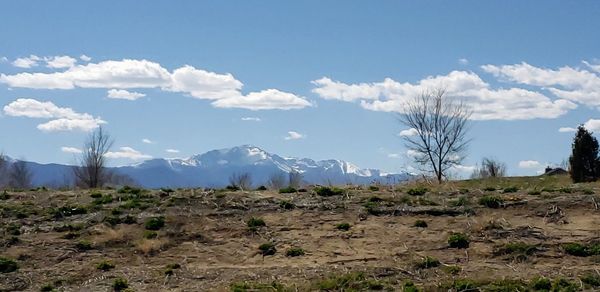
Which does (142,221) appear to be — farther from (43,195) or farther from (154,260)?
(43,195)

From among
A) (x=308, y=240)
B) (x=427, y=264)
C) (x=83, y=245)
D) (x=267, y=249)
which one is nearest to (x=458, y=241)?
(x=427, y=264)

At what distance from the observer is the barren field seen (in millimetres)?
12328

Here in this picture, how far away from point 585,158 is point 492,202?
57.5 ft

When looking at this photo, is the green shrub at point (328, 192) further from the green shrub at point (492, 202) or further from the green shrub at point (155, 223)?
the green shrub at point (155, 223)

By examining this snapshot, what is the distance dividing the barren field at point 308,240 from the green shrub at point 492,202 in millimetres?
39

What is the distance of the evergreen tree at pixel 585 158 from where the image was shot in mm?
31609

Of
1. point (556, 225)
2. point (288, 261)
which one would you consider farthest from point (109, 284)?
point (556, 225)

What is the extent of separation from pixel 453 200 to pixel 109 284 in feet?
24.7

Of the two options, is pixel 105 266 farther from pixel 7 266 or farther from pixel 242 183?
pixel 242 183

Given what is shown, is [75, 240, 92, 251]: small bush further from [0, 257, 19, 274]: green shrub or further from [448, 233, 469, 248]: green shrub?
[448, 233, 469, 248]: green shrub

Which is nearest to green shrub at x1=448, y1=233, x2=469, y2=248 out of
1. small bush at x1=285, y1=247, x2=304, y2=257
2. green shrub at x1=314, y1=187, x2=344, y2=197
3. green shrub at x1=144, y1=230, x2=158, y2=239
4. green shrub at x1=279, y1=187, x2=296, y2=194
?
small bush at x1=285, y1=247, x2=304, y2=257

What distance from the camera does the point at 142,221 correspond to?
16141 millimetres

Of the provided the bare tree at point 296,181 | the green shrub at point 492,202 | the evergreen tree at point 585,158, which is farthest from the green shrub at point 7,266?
the evergreen tree at point 585,158

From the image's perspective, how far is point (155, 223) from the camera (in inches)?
622
